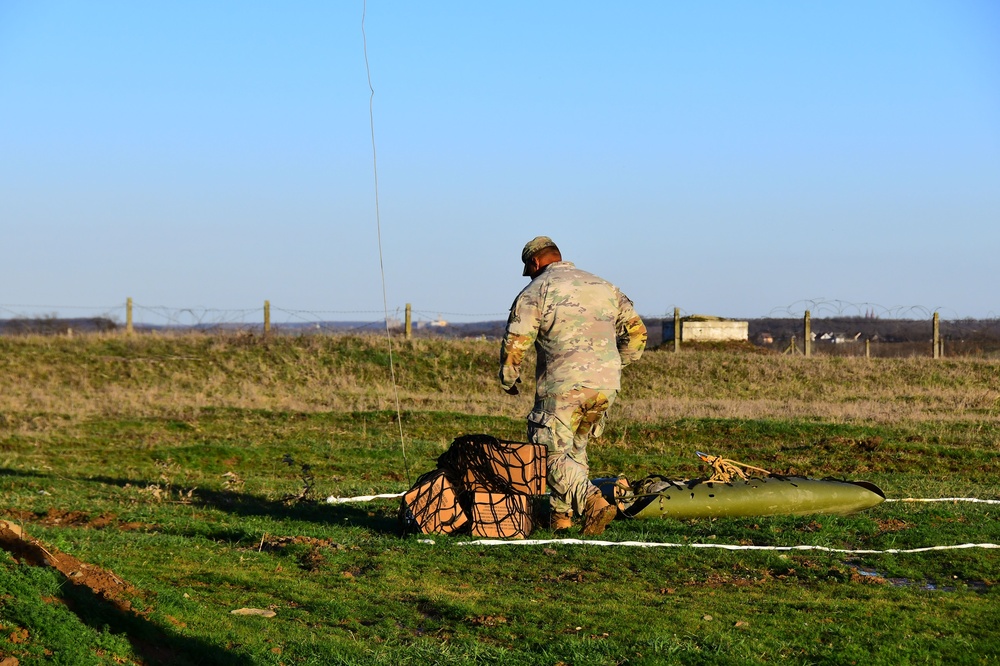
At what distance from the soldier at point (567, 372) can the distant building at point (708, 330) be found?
34.8m

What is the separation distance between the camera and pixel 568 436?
9844mm

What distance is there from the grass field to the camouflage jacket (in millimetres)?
1399

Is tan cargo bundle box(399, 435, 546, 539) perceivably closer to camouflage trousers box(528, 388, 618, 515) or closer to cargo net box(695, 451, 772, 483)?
camouflage trousers box(528, 388, 618, 515)

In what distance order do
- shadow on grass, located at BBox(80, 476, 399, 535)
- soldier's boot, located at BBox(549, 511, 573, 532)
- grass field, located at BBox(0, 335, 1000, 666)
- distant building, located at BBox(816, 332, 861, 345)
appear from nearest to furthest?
grass field, located at BBox(0, 335, 1000, 666) → soldier's boot, located at BBox(549, 511, 573, 532) → shadow on grass, located at BBox(80, 476, 399, 535) → distant building, located at BBox(816, 332, 861, 345)

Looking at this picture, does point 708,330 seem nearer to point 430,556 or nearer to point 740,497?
point 740,497

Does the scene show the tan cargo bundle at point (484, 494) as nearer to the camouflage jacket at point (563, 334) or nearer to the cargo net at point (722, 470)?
the camouflage jacket at point (563, 334)

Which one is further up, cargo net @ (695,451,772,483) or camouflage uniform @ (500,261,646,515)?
camouflage uniform @ (500,261,646,515)

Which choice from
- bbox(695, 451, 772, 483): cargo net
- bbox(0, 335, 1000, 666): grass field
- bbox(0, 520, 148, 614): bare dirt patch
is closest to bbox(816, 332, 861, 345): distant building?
bbox(0, 335, 1000, 666): grass field

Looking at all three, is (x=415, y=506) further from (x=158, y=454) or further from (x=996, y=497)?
(x=158, y=454)

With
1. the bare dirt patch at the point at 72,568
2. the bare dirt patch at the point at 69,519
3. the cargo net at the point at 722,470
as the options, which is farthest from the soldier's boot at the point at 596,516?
the bare dirt patch at the point at 72,568

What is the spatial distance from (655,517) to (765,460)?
7.96m

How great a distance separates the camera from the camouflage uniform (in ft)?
32.2

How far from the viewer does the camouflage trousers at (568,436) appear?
9.80m

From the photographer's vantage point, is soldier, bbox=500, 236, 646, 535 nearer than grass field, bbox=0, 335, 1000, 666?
No
